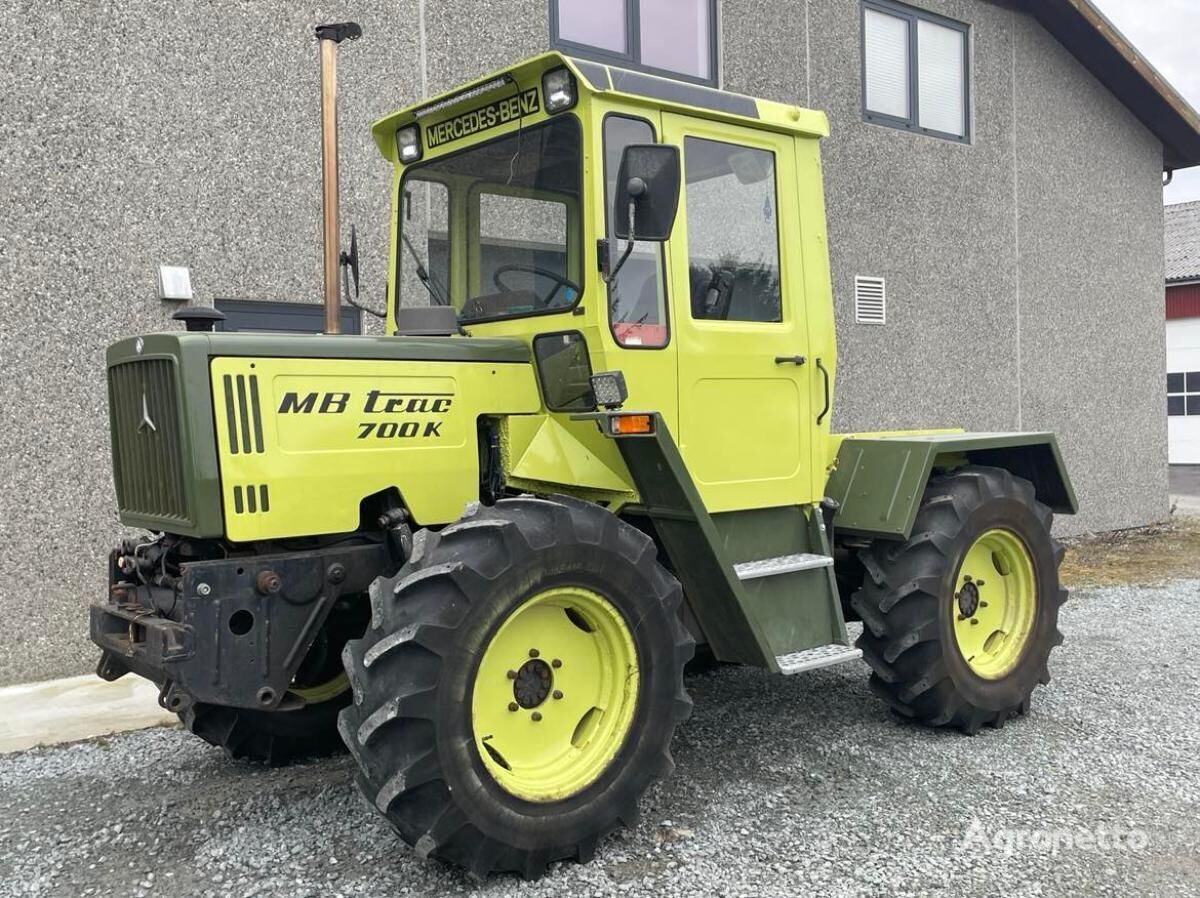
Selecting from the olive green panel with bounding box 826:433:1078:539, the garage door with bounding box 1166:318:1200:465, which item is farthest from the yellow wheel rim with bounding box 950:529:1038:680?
the garage door with bounding box 1166:318:1200:465

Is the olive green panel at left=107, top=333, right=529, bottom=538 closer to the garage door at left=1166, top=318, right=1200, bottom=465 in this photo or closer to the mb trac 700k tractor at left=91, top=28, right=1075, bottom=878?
the mb trac 700k tractor at left=91, top=28, right=1075, bottom=878

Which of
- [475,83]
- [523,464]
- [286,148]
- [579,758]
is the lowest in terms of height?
[579,758]

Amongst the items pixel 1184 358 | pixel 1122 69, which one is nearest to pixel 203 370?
pixel 1122 69

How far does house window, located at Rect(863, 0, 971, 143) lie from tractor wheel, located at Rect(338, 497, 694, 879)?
296 inches

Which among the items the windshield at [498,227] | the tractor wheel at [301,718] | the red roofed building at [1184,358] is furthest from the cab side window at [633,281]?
the red roofed building at [1184,358]

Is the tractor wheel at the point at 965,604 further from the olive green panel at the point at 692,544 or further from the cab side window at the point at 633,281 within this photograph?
the cab side window at the point at 633,281

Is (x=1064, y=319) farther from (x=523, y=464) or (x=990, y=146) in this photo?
(x=523, y=464)

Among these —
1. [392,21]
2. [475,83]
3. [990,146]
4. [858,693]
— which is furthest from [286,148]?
[990,146]

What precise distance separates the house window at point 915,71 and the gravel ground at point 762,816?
21.3 ft

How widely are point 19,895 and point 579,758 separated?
72.8 inches

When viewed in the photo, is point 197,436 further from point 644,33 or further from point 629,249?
point 644,33

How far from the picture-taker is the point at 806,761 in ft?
14.6

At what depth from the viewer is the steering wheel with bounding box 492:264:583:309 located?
3.93 metres

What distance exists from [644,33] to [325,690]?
602cm
